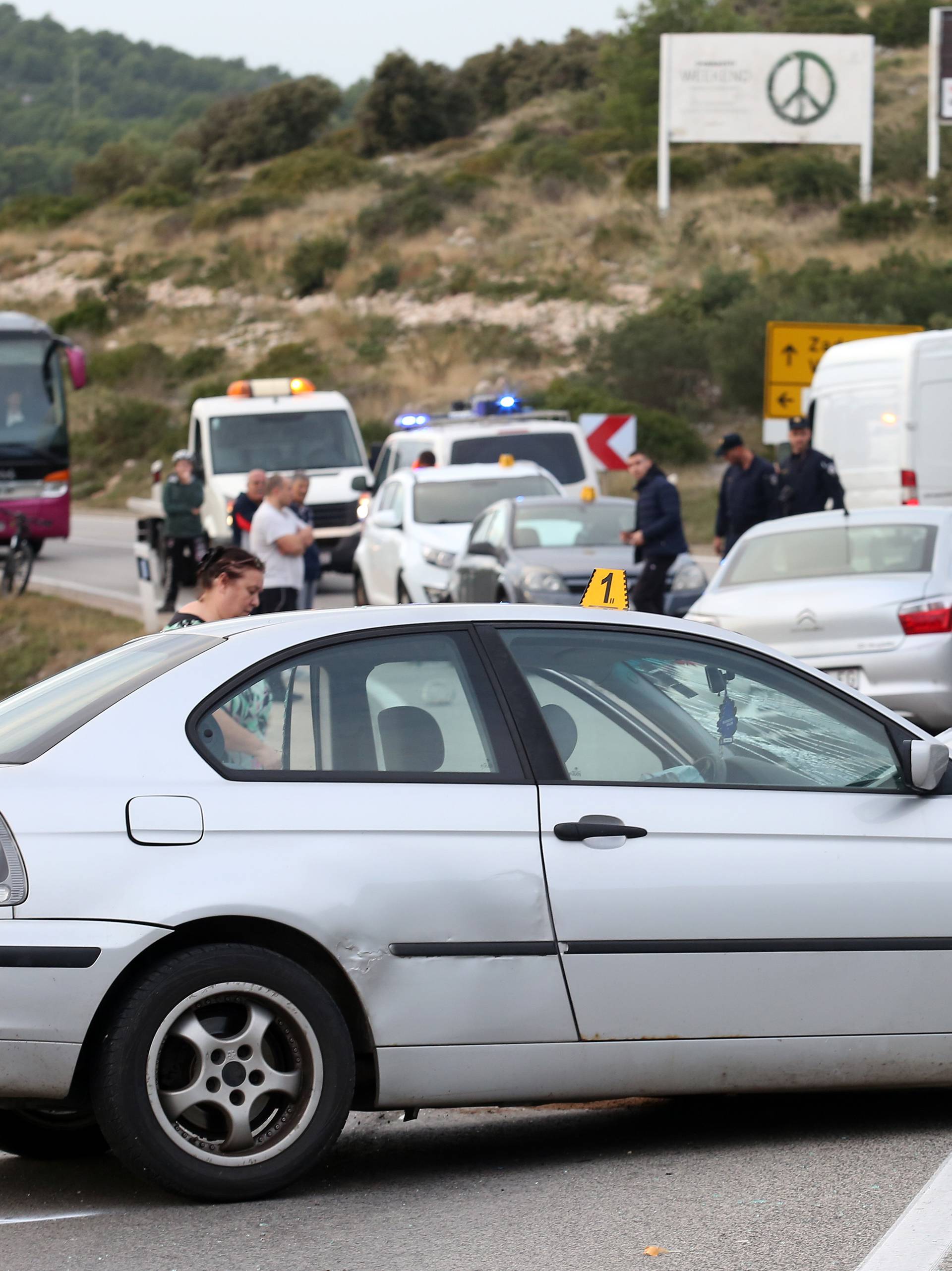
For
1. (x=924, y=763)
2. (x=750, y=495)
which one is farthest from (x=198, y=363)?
(x=924, y=763)

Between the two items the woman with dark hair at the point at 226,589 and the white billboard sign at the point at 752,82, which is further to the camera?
the white billboard sign at the point at 752,82

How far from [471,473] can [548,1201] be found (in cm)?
1485

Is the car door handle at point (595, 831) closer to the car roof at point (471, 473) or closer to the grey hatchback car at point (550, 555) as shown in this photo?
the grey hatchback car at point (550, 555)

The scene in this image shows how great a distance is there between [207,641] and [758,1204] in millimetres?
1923

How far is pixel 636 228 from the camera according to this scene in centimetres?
5828

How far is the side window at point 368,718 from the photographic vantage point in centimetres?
462

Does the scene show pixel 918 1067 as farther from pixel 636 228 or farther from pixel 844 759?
pixel 636 228

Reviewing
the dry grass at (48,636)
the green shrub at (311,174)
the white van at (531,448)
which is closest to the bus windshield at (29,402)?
the dry grass at (48,636)

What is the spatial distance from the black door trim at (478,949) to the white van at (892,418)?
44.0ft

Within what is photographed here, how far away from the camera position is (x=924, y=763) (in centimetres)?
488

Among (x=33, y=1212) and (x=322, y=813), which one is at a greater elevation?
(x=322, y=813)

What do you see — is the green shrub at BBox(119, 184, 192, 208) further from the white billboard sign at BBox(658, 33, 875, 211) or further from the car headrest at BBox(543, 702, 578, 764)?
the car headrest at BBox(543, 702, 578, 764)

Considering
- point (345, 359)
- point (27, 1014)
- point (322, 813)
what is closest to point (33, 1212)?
point (27, 1014)

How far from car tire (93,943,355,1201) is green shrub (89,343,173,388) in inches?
2096
